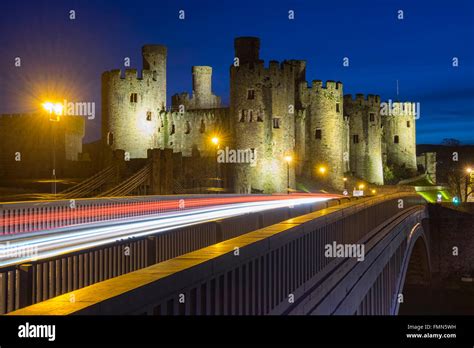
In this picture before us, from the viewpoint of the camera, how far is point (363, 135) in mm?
64438

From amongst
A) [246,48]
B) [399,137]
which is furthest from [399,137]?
[246,48]

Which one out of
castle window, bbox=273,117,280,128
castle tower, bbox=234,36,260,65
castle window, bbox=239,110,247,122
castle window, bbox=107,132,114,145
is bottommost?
castle window, bbox=107,132,114,145

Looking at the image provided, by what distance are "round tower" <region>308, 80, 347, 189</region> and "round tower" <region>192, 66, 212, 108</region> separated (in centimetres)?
1467

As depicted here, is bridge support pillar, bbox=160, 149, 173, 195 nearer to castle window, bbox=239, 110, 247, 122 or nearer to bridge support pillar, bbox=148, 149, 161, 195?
bridge support pillar, bbox=148, 149, 161, 195

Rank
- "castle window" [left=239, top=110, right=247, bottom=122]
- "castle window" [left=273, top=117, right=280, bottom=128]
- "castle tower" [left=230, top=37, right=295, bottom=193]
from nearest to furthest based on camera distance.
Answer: "castle tower" [left=230, top=37, right=295, bottom=193] < "castle window" [left=239, top=110, right=247, bottom=122] < "castle window" [left=273, top=117, right=280, bottom=128]

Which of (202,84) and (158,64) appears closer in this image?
(158,64)

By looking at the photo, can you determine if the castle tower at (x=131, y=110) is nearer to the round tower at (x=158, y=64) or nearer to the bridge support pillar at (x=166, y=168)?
the round tower at (x=158, y=64)

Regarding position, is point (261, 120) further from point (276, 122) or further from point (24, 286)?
point (24, 286)

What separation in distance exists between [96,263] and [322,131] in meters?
48.0

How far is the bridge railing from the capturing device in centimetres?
675

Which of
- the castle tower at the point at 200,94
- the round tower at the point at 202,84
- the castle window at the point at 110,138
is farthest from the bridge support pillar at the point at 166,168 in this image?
the round tower at the point at 202,84

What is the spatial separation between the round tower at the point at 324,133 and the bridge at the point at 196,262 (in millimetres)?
36455

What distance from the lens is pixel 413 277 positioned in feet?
132

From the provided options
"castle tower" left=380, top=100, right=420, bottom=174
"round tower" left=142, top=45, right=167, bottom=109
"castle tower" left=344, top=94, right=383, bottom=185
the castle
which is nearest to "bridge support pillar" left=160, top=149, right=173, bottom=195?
the castle
